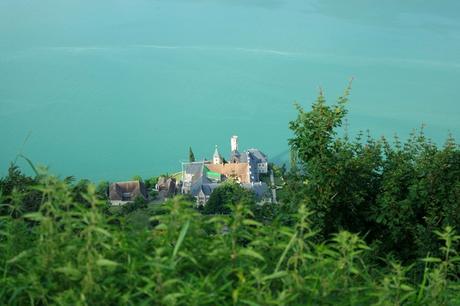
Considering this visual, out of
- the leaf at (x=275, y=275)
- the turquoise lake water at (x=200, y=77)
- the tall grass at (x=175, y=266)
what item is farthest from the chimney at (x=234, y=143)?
the leaf at (x=275, y=275)

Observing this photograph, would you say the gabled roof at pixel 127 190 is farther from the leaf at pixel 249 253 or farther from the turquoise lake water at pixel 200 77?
the leaf at pixel 249 253

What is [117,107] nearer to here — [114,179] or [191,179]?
[114,179]

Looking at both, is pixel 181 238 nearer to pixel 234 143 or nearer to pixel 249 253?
pixel 249 253

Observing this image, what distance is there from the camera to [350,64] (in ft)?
70.2

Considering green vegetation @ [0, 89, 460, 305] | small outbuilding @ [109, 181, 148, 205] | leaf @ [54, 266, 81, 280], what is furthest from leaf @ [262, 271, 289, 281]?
small outbuilding @ [109, 181, 148, 205]

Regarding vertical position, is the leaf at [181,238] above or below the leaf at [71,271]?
above

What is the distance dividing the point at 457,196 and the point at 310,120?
3.14ft

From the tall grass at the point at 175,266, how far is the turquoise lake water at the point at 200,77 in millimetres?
13003

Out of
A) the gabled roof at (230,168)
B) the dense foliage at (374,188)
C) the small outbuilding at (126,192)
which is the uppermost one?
the dense foliage at (374,188)

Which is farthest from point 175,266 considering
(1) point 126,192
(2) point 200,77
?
(2) point 200,77

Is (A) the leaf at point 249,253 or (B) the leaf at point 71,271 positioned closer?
(B) the leaf at point 71,271

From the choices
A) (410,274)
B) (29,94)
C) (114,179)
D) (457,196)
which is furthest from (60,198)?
(29,94)

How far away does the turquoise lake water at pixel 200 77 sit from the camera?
17.0 m

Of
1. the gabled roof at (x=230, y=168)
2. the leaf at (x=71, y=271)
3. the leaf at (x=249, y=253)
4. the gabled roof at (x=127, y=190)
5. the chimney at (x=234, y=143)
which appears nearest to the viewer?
the leaf at (x=71, y=271)
